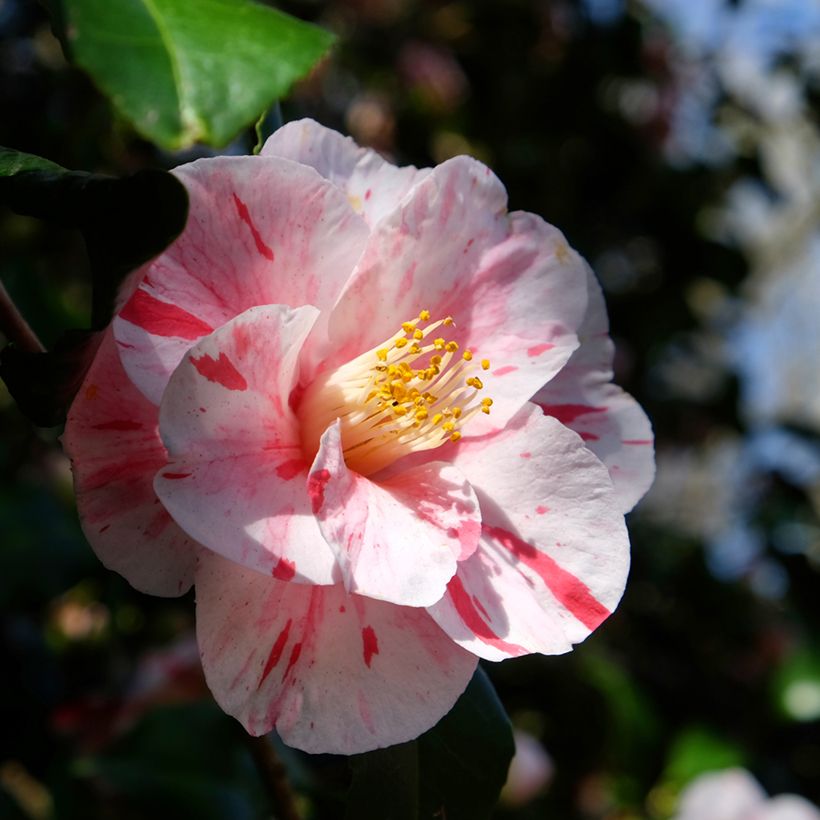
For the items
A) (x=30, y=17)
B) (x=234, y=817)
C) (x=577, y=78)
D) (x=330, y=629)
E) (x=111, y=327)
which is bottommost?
(x=234, y=817)

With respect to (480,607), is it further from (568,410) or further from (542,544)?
(568,410)

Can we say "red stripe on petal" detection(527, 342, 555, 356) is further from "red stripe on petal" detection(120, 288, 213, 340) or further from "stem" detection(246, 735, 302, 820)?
"stem" detection(246, 735, 302, 820)

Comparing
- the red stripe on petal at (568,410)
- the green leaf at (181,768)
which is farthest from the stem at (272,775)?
the green leaf at (181,768)

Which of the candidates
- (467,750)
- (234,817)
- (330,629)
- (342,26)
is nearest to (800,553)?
(234,817)

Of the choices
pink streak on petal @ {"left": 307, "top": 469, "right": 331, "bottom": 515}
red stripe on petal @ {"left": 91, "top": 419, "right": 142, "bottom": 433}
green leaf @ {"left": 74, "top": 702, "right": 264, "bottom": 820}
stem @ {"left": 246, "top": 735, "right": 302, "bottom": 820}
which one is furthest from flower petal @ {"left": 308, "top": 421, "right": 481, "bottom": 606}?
green leaf @ {"left": 74, "top": 702, "right": 264, "bottom": 820}

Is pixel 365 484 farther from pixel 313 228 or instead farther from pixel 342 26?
pixel 342 26

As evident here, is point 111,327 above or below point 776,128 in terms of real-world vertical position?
above

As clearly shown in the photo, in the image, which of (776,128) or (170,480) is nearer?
(170,480)
